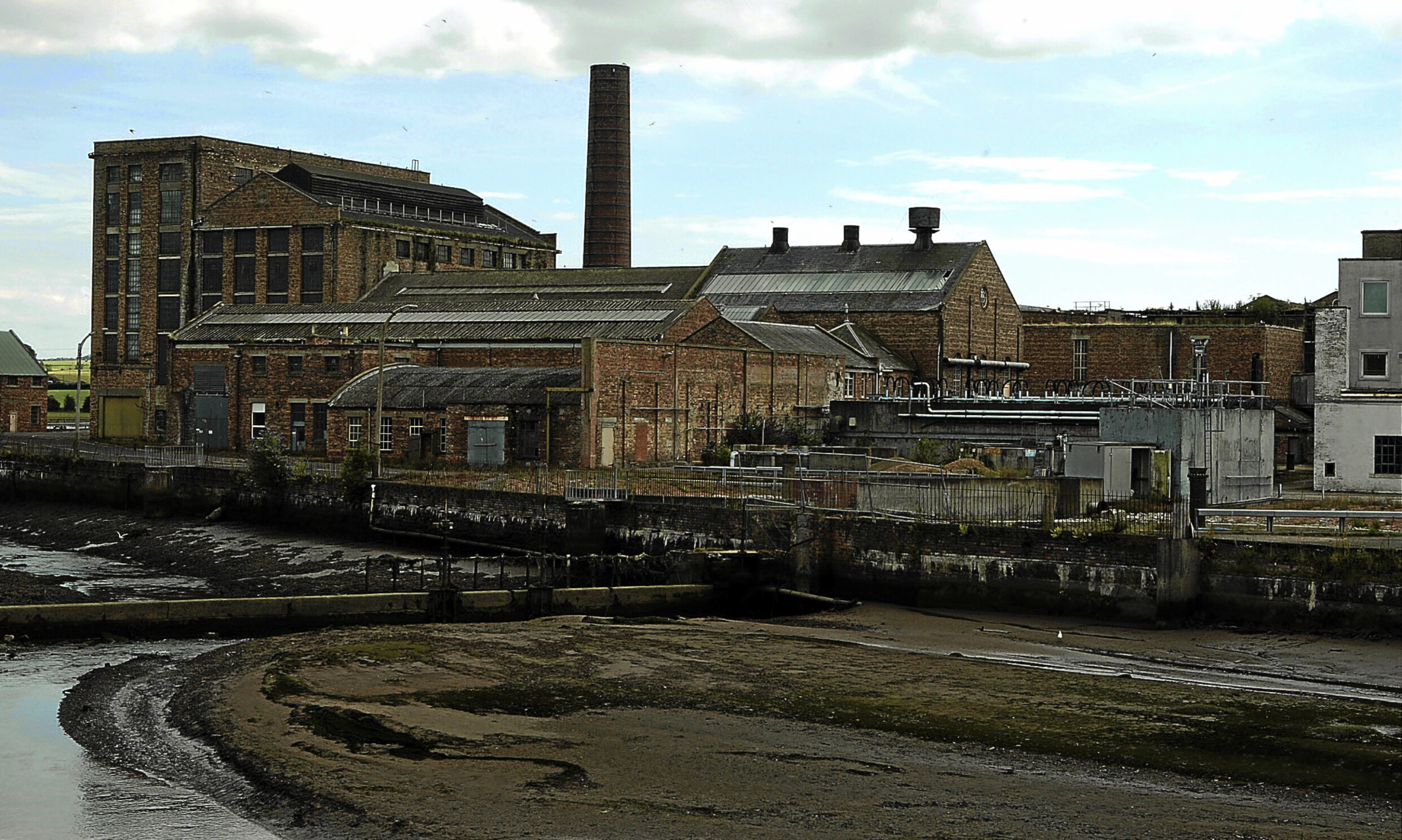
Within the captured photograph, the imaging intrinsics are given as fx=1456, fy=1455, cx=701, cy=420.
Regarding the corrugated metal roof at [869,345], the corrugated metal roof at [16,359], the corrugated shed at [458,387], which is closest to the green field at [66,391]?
the corrugated metal roof at [16,359]

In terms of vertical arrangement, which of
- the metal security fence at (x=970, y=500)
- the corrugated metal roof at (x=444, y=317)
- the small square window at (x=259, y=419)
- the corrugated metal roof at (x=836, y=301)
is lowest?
the metal security fence at (x=970, y=500)

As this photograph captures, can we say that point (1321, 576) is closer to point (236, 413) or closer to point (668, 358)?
point (668, 358)

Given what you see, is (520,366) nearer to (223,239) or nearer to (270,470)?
(270,470)

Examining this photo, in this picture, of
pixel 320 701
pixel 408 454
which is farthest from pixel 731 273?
pixel 320 701

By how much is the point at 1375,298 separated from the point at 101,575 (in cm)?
3516

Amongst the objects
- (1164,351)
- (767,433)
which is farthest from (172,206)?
(1164,351)

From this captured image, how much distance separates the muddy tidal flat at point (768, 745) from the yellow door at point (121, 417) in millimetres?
58717

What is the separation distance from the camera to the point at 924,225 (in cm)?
6862

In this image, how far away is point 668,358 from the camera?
48.8 meters

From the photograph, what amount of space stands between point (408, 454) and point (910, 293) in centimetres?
2584

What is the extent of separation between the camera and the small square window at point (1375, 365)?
134 ft

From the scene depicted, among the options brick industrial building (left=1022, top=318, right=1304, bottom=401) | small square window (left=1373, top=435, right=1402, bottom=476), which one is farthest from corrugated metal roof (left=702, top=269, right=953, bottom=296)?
small square window (left=1373, top=435, right=1402, bottom=476)

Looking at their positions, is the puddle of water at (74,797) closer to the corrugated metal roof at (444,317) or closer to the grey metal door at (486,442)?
the grey metal door at (486,442)

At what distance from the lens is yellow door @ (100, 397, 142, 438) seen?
7706cm
